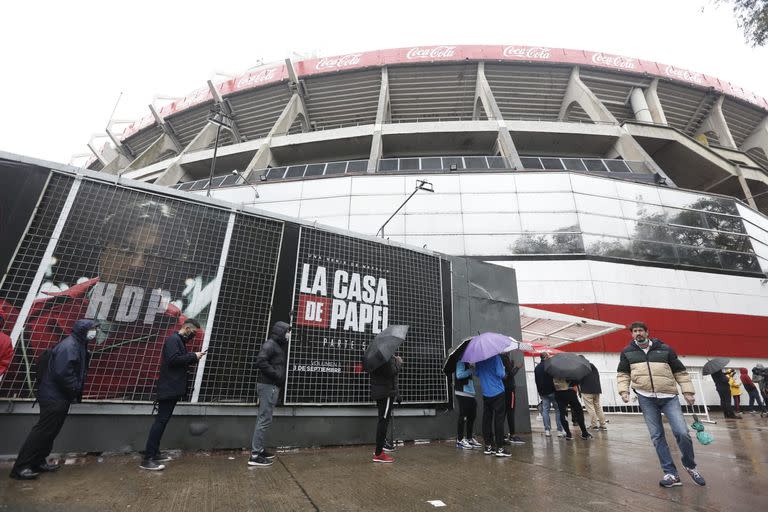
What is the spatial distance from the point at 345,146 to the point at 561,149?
13.5m

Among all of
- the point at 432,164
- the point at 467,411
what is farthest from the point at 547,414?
the point at 432,164

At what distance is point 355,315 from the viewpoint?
582cm

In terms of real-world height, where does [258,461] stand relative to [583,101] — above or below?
below

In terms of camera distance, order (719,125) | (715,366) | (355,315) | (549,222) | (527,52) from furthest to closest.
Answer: (719,125), (527,52), (549,222), (715,366), (355,315)

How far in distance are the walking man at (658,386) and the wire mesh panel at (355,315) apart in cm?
309

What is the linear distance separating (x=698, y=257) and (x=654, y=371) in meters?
16.2

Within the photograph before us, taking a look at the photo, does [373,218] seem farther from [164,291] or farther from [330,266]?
[164,291]

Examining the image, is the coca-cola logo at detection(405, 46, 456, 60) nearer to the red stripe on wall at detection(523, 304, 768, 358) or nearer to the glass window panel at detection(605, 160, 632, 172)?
the glass window panel at detection(605, 160, 632, 172)

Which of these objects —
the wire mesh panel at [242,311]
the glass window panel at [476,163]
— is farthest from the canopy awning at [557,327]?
the glass window panel at [476,163]

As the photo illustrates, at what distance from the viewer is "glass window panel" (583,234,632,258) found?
14.5 m

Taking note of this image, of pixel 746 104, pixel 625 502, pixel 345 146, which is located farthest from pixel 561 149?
pixel 625 502

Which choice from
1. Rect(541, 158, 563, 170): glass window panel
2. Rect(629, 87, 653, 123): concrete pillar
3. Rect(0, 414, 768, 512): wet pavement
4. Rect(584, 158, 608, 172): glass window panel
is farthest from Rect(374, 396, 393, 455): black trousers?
Rect(629, 87, 653, 123): concrete pillar

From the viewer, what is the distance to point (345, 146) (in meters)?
21.0

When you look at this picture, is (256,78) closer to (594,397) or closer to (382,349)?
(382,349)
